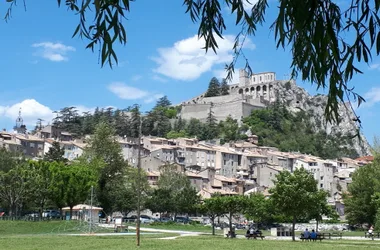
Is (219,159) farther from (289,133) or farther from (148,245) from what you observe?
(148,245)

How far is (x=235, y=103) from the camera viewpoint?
514 ft

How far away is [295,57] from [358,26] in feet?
2.70

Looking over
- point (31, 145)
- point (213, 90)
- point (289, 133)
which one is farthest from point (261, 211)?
point (213, 90)

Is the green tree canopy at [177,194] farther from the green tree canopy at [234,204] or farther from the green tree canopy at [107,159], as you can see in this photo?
the green tree canopy at [234,204]

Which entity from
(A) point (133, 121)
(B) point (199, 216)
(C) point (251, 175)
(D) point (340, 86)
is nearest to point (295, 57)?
(D) point (340, 86)

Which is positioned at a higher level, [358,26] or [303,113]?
[303,113]

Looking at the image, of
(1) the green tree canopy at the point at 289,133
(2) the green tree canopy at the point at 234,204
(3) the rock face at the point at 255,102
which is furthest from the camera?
(3) the rock face at the point at 255,102

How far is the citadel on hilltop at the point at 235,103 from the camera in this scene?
15625 cm

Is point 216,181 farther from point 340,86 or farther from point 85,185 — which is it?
point 340,86

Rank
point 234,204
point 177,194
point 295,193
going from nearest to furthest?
point 295,193 < point 234,204 < point 177,194

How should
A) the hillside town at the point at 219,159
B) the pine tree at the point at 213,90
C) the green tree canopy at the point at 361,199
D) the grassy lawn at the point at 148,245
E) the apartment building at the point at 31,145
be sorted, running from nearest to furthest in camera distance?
1. the grassy lawn at the point at 148,245
2. the green tree canopy at the point at 361,199
3. the hillside town at the point at 219,159
4. the apartment building at the point at 31,145
5. the pine tree at the point at 213,90

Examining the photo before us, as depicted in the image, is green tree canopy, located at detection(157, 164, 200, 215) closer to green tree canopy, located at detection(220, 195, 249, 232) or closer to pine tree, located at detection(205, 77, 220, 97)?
green tree canopy, located at detection(220, 195, 249, 232)

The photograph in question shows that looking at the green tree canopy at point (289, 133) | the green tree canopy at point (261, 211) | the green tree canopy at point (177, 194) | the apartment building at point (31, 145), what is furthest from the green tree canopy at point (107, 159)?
the green tree canopy at point (289, 133)

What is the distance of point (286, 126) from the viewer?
154375 millimetres
